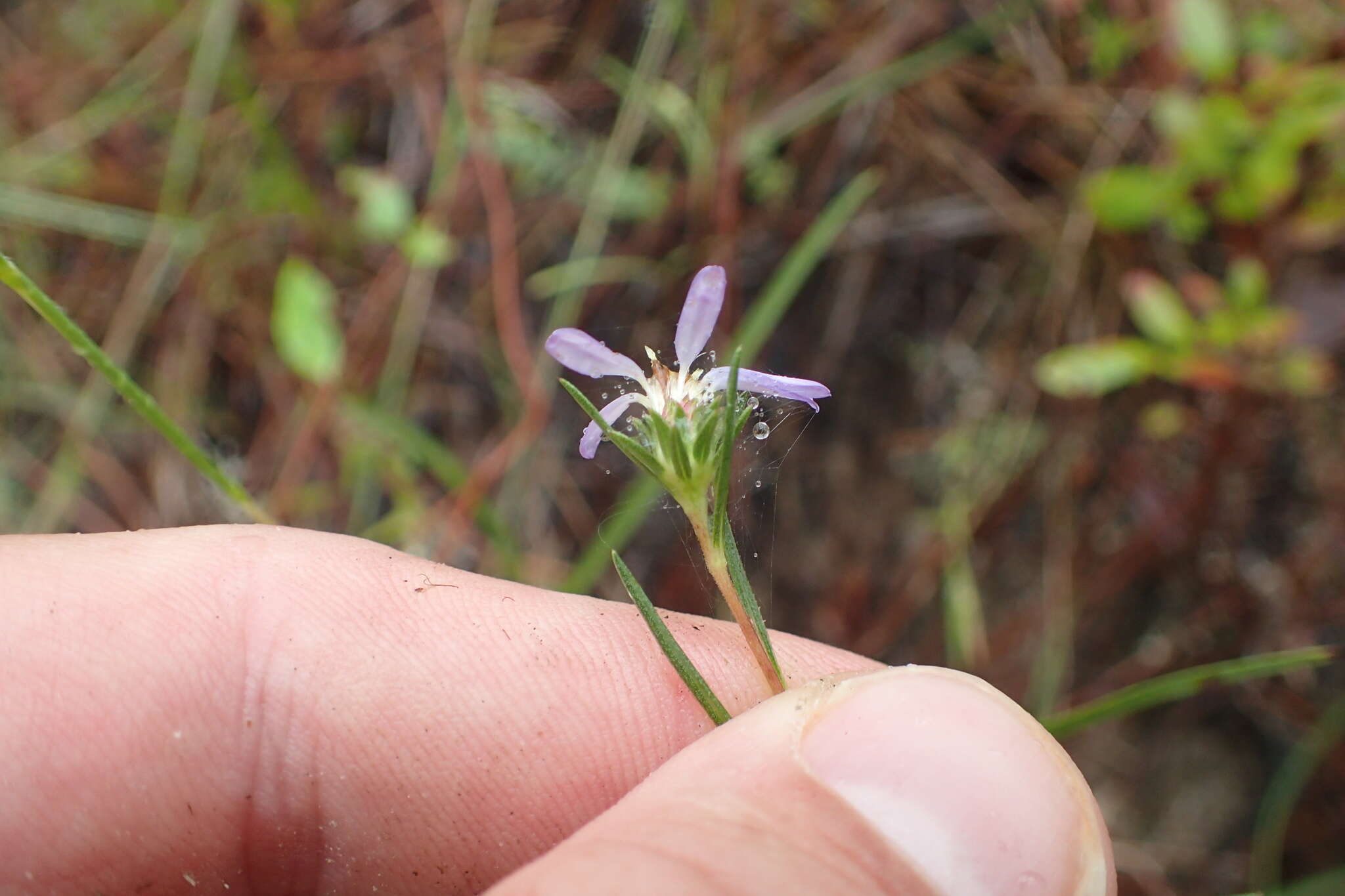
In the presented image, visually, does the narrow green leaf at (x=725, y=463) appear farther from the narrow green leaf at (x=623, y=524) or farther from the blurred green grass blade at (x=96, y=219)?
the blurred green grass blade at (x=96, y=219)

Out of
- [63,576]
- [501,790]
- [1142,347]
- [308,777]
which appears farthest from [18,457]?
[1142,347]

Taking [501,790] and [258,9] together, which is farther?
[258,9]

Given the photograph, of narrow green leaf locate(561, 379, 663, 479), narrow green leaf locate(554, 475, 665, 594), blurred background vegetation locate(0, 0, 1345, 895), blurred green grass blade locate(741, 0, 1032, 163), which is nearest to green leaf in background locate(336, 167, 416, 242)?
blurred background vegetation locate(0, 0, 1345, 895)

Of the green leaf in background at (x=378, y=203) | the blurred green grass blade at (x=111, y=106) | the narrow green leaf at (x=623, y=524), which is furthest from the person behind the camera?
the blurred green grass blade at (x=111, y=106)

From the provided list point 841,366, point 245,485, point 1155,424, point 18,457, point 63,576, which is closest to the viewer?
point 63,576

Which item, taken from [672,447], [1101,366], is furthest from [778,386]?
[1101,366]

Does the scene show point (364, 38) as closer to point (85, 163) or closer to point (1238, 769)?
point (85, 163)

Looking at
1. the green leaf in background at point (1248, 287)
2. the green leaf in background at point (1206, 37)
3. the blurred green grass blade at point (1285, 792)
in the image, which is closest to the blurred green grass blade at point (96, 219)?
the green leaf in background at point (1206, 37)
